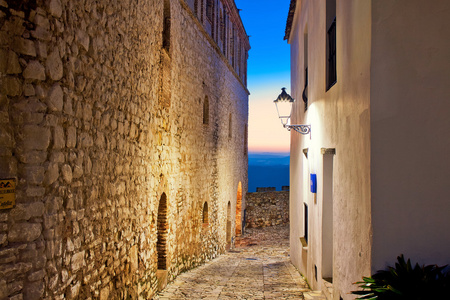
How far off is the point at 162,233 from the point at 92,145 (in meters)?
3.68

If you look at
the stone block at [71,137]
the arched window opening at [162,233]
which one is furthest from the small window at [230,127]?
the stone block at [71,137]

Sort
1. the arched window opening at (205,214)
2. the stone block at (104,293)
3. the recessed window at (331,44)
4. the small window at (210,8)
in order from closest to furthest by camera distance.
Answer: the stone block at (104,293) → the recessed window at (331,44) → the arched window opening at (205,214) → the small window at (210,8)

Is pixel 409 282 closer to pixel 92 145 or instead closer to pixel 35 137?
pixel 35 137

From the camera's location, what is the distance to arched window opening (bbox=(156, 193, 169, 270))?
302 inches

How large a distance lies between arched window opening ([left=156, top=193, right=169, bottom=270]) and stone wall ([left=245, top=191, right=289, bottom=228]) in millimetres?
14480

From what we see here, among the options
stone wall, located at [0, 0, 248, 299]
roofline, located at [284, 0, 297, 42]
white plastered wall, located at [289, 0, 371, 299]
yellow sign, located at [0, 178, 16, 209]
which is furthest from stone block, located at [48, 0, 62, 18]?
roofline, located at [284, 0, 297, 42]

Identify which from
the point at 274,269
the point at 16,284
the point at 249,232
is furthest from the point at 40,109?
the point at 249,232

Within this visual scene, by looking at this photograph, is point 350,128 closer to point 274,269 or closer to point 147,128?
point 147,128

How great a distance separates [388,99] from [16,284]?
3.46 m

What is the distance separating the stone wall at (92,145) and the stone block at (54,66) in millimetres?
15

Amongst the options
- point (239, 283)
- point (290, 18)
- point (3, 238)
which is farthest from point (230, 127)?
point (3, 238)

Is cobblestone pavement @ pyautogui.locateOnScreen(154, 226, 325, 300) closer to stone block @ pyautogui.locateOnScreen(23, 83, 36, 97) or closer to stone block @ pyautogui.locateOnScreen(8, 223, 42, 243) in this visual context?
stone block @ pyautogui.locateOnScreen(8, 223, 42, 243)

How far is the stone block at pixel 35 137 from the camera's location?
3.32m

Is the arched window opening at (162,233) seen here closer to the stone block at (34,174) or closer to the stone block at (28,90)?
the stone block at (34,174)
